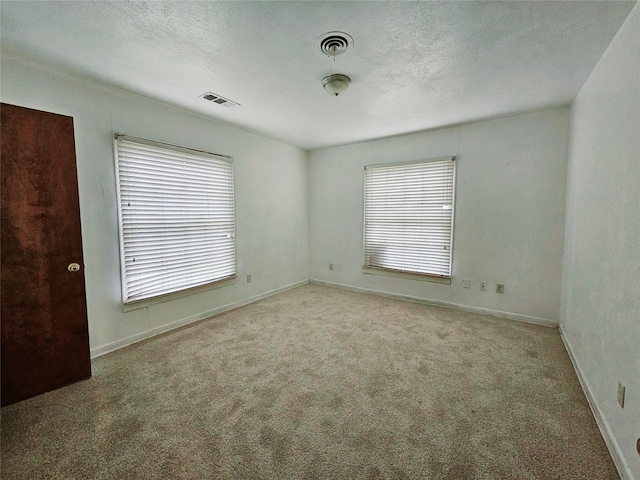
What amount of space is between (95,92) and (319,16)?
2232mm

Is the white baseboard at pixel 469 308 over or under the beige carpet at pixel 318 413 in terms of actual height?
over

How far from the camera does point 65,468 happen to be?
4.56 ft

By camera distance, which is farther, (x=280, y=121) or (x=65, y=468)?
(x=280, y=121)

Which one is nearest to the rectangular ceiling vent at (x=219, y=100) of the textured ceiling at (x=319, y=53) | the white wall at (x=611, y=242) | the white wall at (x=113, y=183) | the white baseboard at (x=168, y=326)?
the textured ceiling at (x=319, y=53)

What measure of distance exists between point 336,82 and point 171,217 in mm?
2280

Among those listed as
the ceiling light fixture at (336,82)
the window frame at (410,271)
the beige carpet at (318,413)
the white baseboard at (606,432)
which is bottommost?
the beige carpet at (318,413)

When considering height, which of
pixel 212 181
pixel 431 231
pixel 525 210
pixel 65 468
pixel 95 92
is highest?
pixel 95 92

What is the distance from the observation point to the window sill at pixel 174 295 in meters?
2.75

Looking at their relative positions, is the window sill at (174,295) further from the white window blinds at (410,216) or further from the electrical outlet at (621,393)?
the electrical outlet at (621,393)

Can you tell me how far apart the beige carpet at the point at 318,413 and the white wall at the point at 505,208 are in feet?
2.13

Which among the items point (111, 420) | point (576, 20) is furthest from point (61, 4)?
point (576, 20)

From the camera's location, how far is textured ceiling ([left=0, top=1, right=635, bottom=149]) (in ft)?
5.09

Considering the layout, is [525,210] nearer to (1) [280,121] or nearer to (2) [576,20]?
(2) [576,20]

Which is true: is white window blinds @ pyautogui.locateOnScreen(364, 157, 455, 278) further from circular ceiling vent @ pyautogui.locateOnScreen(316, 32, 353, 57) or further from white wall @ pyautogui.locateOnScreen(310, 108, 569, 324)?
circular ceiling vent @ pyautogui.locateOnScreen(316, 32, 353, 57)
